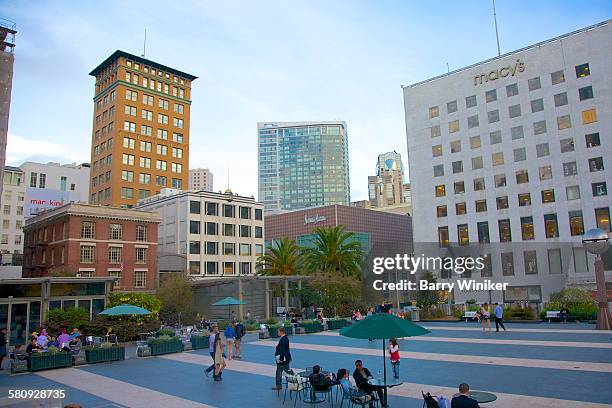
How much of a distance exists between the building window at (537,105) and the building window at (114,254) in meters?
54.9

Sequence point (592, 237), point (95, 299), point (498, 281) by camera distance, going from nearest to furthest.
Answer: point (592, 237), point (95, 299), point (498, 281)

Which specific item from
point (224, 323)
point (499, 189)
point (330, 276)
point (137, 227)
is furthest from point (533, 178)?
point (137, 227)

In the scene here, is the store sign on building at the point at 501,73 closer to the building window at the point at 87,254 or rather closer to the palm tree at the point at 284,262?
the palm tree at the point at 284,262

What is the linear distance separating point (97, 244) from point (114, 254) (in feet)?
7.18

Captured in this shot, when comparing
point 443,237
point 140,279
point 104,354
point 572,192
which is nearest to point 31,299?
point 104,354

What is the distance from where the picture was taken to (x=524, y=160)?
203 ft

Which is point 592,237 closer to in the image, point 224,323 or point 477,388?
point 477,388

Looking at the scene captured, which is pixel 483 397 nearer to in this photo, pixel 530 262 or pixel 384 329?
pixel 384 329

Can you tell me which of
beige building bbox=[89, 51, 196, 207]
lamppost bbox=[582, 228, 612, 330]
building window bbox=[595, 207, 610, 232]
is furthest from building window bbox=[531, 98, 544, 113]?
beige building bbox=[89, 51, 196, 207]

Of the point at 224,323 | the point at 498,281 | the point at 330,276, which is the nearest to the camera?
→ the point at 224,323

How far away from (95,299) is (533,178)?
53.8 metres

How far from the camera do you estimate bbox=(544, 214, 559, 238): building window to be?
58.9 meters

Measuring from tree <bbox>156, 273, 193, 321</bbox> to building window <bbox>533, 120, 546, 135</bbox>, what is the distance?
48006 millimetres

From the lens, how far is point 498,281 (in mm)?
62344
